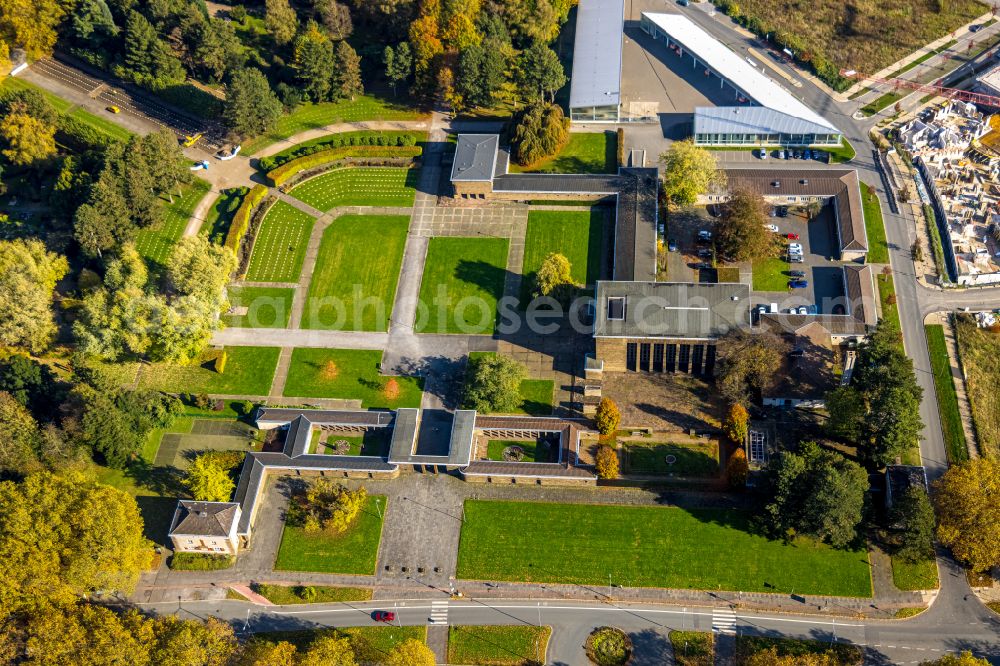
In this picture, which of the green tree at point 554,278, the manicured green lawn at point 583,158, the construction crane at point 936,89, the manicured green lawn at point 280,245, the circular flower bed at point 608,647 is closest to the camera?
the circular flower bed at point 608,647

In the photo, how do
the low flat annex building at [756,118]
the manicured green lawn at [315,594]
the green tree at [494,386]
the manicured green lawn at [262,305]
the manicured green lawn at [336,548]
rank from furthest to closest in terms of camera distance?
1. the low flat annex building at [756,118]
2. the manicured green lawn at [262,305]
3. the green tree at [494,386]
4. the manicured green lawn at [336,548]
5. the manicured green lawn at [315,594]

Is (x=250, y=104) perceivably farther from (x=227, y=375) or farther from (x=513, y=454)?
(x=513, y=454)

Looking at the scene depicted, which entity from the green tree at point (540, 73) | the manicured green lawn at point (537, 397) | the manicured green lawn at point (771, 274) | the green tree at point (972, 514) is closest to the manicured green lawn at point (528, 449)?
the manicured green lawn at point (537, 397)

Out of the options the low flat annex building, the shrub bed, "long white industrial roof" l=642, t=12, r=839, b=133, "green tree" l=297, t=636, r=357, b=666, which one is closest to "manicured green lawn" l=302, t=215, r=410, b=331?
the shrub bed

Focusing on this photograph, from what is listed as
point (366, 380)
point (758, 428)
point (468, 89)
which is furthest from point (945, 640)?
point (468, 89)

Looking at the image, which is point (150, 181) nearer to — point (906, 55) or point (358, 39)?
point (358, 39)

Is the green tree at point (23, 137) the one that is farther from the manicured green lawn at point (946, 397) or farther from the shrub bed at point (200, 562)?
the manicured green lawn at point (946, 397)
